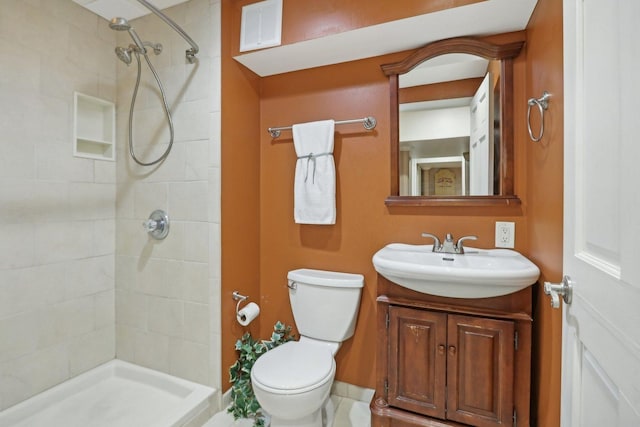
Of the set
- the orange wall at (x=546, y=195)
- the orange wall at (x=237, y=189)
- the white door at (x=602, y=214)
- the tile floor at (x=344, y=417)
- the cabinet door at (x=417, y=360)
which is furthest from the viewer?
the orange wall at (x=237, y=189)

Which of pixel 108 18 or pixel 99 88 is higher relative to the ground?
pixel 108 18

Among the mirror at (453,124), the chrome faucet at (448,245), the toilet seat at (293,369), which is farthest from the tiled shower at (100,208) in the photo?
the chrome faucet at (448,245)

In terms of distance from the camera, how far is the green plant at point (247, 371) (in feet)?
5.48

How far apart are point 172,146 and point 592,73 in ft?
6.08

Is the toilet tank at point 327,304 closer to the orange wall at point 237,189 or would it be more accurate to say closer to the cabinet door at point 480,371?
the orange wall at point 237,189

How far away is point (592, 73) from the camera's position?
72 cm

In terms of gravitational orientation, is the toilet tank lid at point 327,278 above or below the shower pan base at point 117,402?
above

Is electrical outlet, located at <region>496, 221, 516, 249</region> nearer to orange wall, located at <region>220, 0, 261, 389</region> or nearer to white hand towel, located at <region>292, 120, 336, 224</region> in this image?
white hand towel, located at <region>292, 120, 336, 224</region>

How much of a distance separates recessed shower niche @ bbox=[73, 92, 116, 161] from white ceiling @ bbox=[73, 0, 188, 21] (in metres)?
0.52

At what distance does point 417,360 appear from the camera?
1396 millimetres

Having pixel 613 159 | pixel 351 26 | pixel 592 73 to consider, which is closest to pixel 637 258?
pixel 613 159

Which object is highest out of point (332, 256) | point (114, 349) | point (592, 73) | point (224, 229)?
point (592, 73)

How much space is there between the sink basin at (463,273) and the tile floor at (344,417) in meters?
0.90

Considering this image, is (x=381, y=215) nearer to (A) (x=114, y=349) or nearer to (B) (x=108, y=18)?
(A) (x=114, y=349)
